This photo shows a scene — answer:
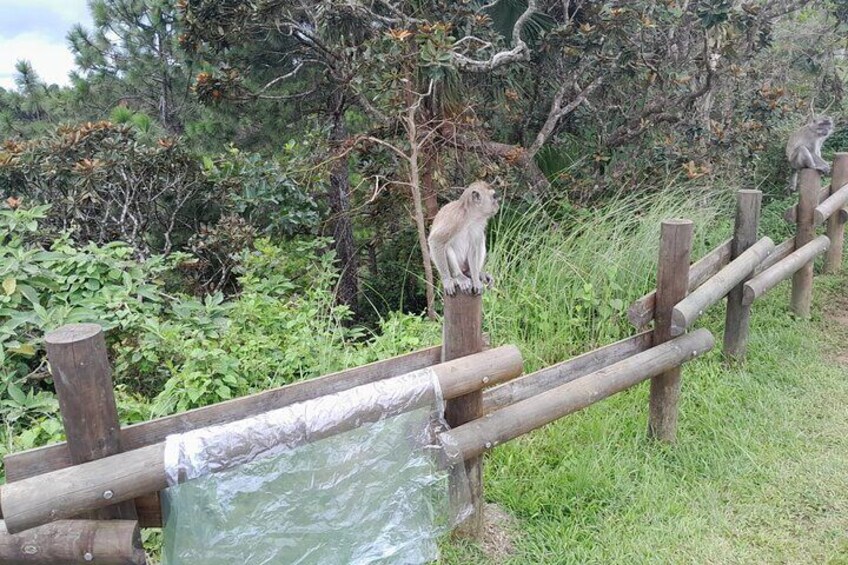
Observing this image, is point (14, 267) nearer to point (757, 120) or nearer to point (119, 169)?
point (119, 169)

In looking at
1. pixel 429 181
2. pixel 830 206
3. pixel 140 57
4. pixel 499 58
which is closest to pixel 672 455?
pixel 830 206

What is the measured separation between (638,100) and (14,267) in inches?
219

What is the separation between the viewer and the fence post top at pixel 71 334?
160cm

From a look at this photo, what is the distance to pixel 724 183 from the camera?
20.9ft

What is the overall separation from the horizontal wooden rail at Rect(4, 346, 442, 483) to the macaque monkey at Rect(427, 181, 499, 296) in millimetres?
632

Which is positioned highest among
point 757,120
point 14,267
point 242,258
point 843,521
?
point 757,120

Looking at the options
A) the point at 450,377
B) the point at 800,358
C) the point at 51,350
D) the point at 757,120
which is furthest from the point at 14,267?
the point at 757,120

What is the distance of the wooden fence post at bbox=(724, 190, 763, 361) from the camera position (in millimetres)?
4000

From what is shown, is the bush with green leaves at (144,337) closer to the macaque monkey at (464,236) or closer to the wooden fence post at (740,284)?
the macaque monkey at (464,236)

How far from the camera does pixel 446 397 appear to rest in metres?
2.16

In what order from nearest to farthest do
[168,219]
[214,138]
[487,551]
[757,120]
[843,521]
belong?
[487,551], [843,521], [168,219], [757,120], [214,138]

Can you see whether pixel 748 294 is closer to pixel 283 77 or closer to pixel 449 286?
pixel 449 286

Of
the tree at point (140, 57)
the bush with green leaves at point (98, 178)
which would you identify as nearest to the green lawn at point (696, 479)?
the bush with green leaves at point (98, 178)

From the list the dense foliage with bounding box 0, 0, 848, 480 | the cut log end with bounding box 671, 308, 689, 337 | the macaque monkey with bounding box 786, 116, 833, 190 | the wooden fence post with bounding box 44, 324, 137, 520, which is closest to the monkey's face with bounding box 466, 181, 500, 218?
the cut log end with bounding box 671, 308, 689, 337
